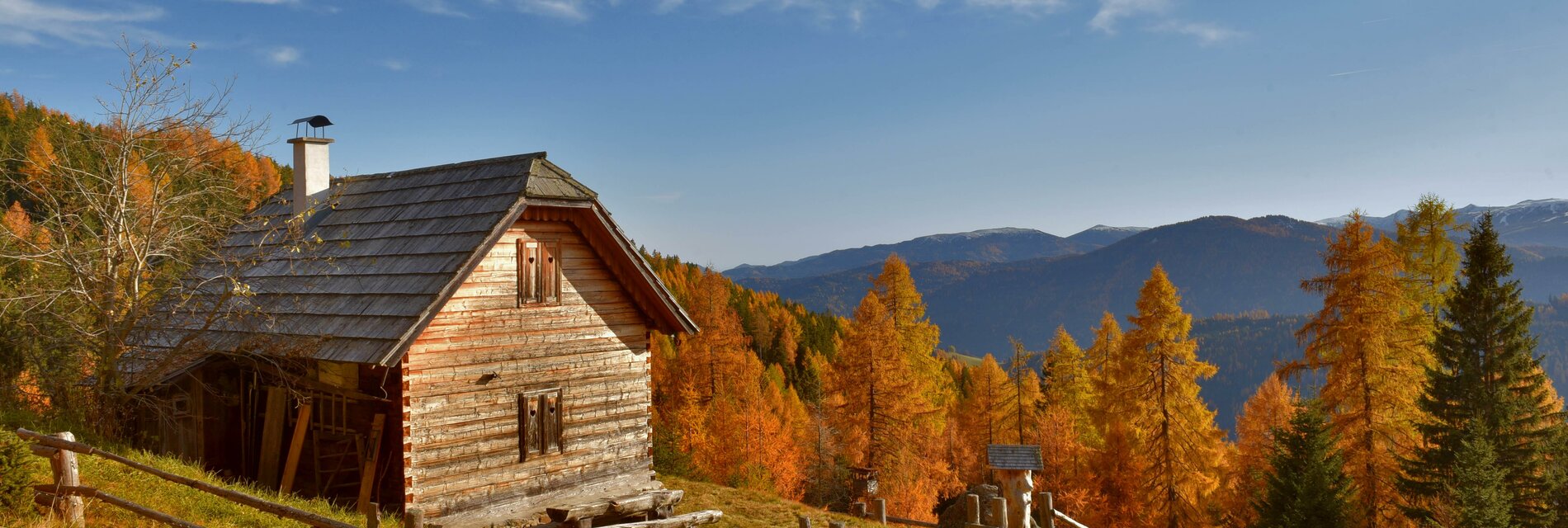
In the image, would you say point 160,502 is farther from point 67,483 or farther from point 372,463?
point 372,463

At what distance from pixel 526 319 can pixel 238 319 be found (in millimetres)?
5391

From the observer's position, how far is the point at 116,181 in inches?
541

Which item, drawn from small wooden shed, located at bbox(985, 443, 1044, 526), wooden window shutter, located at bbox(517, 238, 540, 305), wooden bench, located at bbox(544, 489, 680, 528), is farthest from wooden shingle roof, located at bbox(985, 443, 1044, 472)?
wooden window shutter, located at bbox(517, 238, 540, 305)

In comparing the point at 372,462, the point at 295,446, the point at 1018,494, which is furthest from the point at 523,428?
the point at 1018,494

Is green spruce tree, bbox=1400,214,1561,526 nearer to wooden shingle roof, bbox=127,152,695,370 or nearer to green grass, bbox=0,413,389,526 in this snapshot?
wooden shingle roof, bbox=127,152,695,370

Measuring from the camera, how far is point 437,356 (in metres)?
14.7

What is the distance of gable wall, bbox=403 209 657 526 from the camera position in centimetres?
1466

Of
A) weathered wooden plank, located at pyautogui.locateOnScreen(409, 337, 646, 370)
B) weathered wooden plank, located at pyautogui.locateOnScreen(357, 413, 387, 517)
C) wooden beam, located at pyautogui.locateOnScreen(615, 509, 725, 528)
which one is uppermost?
weathered wooden plank, located at pyautogui.locateOnScreen(409, 337, 646, 370)

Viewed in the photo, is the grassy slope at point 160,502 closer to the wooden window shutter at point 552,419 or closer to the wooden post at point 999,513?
the wooden window shutter at point 552,419

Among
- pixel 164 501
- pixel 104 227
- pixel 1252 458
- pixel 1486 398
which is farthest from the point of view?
pixel 1252 458

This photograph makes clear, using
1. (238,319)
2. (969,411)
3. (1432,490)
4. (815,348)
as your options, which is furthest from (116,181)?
(815,348)

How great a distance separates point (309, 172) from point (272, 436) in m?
6.67

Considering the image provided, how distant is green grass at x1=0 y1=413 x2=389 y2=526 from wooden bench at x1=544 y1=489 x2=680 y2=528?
9.41ft

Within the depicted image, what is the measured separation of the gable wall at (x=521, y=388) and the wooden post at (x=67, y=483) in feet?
15.7
